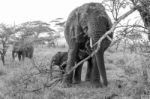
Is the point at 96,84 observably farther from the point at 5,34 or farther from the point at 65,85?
the point at 5,34

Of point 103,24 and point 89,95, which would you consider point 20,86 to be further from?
point 103,24

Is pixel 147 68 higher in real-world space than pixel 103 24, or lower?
lower

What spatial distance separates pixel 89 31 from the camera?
21.5ft

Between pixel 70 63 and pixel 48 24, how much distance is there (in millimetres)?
29241

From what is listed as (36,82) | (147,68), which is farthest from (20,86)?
(147,68)

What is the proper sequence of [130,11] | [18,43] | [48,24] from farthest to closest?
[48,24]
[18,43]
[130,11]

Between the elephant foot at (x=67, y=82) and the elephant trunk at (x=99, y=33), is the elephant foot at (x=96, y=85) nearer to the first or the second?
the elephant trunk at (x=99, y=33)

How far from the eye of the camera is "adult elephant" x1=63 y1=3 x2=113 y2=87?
6.40m

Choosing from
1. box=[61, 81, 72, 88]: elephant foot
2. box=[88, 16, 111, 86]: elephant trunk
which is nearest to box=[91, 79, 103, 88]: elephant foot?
box=[88, 16, 111, 86]: elephant trunk

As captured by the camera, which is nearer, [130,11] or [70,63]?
[130,11]

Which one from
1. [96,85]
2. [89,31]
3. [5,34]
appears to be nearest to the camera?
[89,31]

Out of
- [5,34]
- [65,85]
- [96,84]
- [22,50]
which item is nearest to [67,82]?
[65,85]

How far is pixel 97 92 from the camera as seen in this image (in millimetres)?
6133

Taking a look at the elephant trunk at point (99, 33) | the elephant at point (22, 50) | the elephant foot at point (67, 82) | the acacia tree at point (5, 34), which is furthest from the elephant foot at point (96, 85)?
the elephant at point (22, 50)
